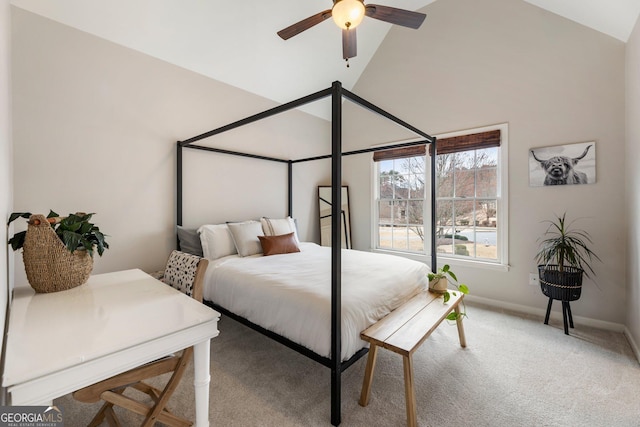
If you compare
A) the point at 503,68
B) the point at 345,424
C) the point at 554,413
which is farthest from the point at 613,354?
the point at 503,68

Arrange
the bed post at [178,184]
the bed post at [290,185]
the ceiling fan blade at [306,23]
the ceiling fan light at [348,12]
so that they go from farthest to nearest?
the bed post at [290,185], the bed post at [178,184], the ceiling fan blade at [306,23], the ceiling fan light at [348,12]

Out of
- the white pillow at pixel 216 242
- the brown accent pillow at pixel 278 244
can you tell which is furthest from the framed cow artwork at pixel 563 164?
the white pillow at pixel 216 242

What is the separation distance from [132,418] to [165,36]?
3.07 meters

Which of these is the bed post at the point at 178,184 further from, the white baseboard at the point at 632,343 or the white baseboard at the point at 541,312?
the white baseboard at the point at 632,343

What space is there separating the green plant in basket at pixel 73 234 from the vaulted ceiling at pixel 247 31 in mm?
1903

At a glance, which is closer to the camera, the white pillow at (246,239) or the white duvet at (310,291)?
the white duvet at (310,291)

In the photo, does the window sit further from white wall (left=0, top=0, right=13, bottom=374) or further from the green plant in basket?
white wall (left=0, top=0, right=13, bottom=374)

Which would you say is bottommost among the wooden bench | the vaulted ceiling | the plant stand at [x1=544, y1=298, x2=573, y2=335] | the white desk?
the plant stand at [x1=544, y1=298, x2=573, y2=335]

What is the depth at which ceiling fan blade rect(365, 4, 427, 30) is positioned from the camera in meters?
1.98

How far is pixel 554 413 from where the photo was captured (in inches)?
61.6

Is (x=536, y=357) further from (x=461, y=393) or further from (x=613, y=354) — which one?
(x=461, y=393)

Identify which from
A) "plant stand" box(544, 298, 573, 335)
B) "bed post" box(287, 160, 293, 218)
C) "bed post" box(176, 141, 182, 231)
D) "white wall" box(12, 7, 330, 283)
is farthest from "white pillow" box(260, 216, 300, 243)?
"plant stand" box(544, 298, 573, 335)

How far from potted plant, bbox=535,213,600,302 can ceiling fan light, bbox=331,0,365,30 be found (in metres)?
2.67

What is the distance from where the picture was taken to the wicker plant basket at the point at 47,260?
1.26 m
